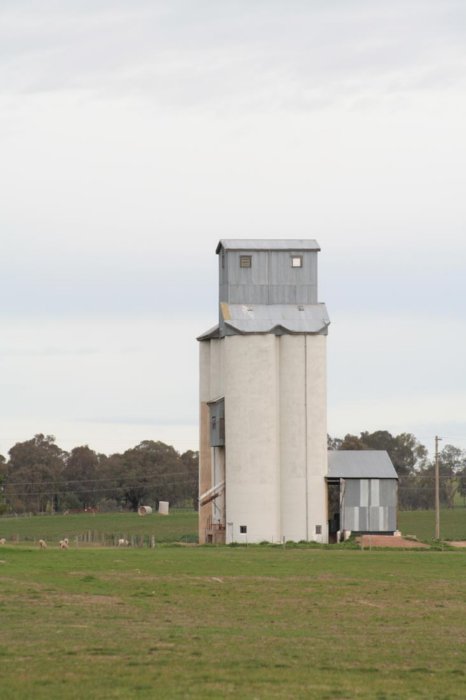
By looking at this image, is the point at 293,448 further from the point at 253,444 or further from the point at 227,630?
the point at 227,630

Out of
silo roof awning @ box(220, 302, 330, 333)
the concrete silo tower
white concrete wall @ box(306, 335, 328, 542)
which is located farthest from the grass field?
silo roof awning @ box(220, 302, 330, 333)

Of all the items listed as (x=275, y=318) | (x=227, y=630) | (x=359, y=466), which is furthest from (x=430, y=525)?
(x=227, y=630)

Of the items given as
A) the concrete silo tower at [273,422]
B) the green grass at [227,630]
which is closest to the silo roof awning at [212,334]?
the concrete silo tower at [273,422]

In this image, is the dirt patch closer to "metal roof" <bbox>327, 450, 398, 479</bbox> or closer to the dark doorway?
the dark doorway

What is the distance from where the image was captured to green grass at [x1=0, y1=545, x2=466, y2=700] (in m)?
25.4

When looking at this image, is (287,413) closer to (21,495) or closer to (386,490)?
(386,490)

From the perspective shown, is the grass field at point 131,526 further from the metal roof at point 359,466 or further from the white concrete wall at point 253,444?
the metal roof at point 359,466

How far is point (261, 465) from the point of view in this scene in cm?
9262

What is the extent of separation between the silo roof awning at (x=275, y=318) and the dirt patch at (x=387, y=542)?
14450 mm

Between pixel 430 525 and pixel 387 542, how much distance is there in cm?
4978

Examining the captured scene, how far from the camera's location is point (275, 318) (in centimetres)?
9500

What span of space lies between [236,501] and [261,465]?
9.86ft

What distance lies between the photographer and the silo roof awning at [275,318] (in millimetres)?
94062

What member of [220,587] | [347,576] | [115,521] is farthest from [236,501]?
[115,521]
